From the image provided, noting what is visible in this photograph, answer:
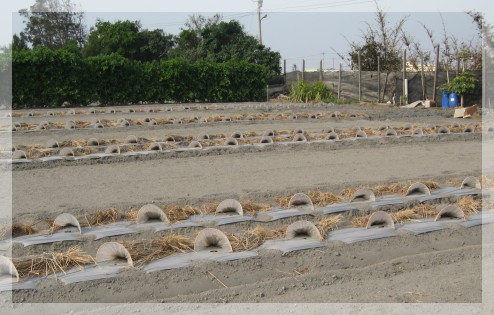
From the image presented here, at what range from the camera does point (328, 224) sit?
14.6 ft

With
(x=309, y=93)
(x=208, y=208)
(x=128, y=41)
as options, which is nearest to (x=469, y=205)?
(x=208, y=208)

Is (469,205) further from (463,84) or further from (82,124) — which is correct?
(463,84)

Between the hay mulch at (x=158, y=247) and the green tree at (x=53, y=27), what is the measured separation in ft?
117

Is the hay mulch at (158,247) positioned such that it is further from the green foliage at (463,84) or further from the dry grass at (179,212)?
the green foliage at (463,84)

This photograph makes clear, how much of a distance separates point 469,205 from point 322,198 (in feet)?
3.95

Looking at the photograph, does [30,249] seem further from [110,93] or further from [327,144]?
[110,93]

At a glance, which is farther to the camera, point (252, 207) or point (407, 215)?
point (252, 207)

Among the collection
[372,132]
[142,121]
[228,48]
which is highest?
[228,48]

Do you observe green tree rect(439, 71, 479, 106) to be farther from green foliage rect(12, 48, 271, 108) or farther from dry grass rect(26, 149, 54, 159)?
dry grass rect(26, 149, 54, 159)

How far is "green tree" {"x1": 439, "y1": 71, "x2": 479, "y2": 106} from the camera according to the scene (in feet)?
52.7

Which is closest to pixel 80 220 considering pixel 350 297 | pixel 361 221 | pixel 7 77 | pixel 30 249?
pixel 30 249

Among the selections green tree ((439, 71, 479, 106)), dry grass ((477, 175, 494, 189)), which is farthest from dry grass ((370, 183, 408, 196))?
green tree ((439, 71, 479, 106))

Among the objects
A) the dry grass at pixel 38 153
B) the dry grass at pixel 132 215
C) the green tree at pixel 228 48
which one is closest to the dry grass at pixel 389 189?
the dry grass at pixel 132 215

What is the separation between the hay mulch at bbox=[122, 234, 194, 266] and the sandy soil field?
0.19 m
